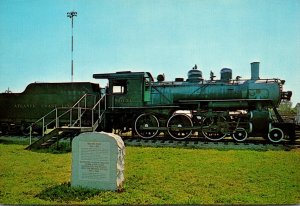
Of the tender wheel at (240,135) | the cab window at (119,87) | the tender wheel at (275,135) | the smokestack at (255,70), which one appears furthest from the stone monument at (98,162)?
the smokestack at (255,70)

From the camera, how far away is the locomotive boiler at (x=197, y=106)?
1266cm

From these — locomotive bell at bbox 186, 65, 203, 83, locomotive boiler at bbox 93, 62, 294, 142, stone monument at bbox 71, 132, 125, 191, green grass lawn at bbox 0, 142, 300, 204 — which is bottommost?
green grass lawn at bbox 0, 142, 300, 204

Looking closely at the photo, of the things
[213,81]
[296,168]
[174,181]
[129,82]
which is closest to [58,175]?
[174,181]

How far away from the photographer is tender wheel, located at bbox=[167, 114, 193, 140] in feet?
43.1

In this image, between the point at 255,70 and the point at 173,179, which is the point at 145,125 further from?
the point at 173,179

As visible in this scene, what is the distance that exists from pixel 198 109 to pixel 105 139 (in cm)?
801

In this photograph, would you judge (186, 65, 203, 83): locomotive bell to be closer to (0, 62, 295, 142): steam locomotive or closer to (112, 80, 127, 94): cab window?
(0, 62, 295, 142): steam locomotive

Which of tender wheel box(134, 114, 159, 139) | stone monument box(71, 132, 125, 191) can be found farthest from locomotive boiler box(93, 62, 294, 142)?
stone monument box(71, 132, 125, 191)

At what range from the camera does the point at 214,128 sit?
12.8m

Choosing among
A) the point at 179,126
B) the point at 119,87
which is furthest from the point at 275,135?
the point at 119,87

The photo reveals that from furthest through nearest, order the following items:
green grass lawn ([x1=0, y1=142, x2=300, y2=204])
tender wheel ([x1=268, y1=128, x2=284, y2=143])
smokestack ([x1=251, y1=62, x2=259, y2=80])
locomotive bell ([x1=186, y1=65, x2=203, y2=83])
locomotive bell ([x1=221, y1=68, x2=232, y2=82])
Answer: locomotive bell ([x1=186, y1=65, x2=203, y2=83]) → locomotive bell ([x1=221, y1=68, x2=232, y2=82]) → smokestack ([x1=251, y1=62, x2=259, y2=80]) → tender wheel ([x1=268, y1=128, x2=284, y2=143]) → green grass lawn ([x1=0, y1=142, x2=300, y2=204])

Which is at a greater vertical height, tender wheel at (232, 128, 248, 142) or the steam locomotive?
the steam locomotive

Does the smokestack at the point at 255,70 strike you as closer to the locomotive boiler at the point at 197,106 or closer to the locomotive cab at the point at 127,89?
the locomotive boiler at the point at 197,106

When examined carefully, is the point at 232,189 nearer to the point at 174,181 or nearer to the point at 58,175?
the point at 174,181
